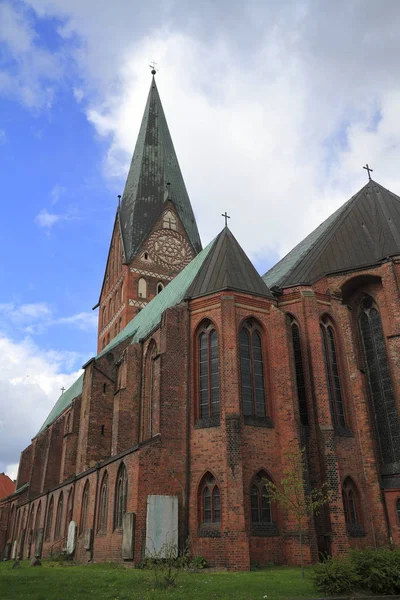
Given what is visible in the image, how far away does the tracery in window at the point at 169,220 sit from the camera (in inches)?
1842

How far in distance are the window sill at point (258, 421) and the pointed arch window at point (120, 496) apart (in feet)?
16.4

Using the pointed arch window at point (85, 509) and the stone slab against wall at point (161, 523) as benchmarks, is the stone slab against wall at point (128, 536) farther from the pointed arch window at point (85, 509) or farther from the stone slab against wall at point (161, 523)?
the pointed arch window at point (85, 509)

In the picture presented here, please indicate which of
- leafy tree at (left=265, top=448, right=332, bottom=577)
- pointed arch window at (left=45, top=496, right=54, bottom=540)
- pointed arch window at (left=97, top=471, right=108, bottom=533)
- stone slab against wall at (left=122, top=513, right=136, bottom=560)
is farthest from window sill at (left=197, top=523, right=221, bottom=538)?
pointed arch window at (left=45, top=496, right=54, bottom=540)

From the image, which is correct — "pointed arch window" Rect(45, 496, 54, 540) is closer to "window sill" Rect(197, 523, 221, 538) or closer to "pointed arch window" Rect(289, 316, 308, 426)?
"window sill" Rect(197, 523, 221, 538)

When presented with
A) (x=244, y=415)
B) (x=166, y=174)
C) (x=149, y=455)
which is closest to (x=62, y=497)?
(x=149, y=455)

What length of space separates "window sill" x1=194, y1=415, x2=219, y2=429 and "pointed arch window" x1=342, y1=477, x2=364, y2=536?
5.29m

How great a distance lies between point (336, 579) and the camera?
39.3 ft

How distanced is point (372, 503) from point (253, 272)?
10367mm

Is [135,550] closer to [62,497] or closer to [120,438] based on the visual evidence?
[120,438]

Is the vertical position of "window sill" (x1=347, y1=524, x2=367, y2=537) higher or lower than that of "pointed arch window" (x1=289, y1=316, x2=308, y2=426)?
lower

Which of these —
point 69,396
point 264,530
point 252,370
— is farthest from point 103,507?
point 69,396

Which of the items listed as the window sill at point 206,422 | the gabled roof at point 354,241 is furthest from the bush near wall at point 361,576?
the gabled roof at point 354,241

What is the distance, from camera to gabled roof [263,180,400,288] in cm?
2397

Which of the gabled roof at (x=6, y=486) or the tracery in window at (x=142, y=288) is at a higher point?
the tracery in window at (x=142, y=288)
